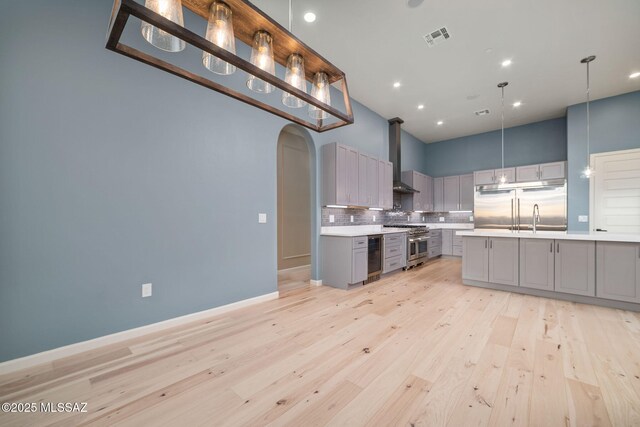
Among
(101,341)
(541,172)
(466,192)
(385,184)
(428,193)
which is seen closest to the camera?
(101,341)

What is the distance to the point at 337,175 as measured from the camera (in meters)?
4.26

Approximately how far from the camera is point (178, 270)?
2699 millimetres

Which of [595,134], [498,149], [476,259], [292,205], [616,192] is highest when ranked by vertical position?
[498,149]

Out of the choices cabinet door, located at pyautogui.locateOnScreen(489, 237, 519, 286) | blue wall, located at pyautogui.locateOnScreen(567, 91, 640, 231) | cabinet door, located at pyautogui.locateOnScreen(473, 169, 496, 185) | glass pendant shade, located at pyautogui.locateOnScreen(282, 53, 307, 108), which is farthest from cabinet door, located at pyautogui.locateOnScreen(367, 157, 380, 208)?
blue wall, located at pyautogui.locateOnScreen(567, 91, 640, 231)

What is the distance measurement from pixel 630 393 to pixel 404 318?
1.62 m

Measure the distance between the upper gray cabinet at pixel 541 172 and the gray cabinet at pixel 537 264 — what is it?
3.13 meters

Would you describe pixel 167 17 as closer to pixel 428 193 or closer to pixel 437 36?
pixel 437 36

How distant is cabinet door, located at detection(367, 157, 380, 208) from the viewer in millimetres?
5023

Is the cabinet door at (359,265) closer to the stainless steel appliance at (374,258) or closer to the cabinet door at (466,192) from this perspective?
the stainless steel appliance at (374,258)

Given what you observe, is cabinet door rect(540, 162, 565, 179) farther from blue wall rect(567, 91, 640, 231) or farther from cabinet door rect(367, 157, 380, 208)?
cabinet door rect(367, 157, 380, 208)

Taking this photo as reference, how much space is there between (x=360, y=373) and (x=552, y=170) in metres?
6.58

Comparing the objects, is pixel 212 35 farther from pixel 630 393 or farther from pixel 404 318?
pixel 630 393

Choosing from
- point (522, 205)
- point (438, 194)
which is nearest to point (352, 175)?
point (438, 194)

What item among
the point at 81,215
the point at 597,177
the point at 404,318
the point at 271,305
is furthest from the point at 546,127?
the point at 81,215
